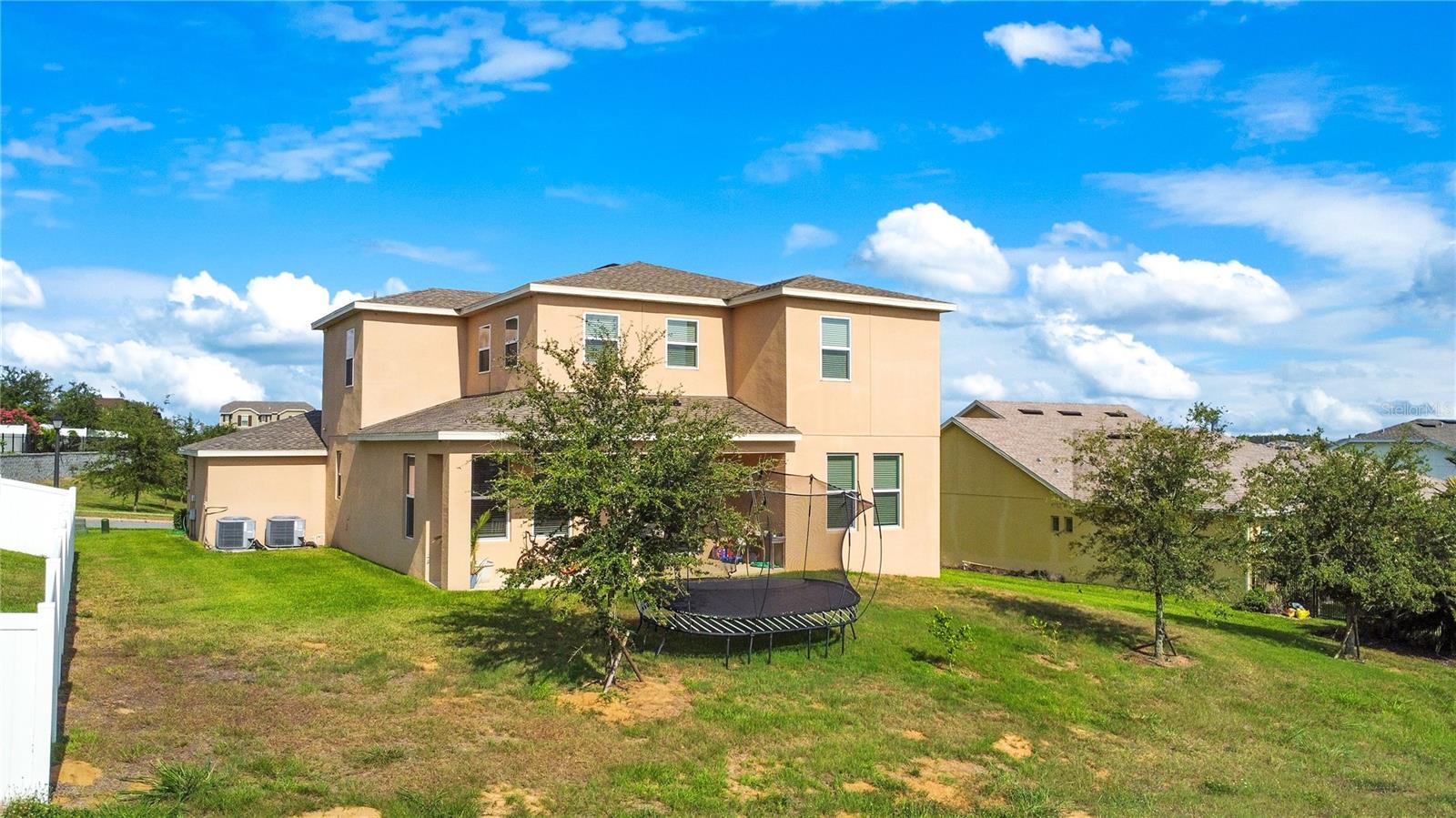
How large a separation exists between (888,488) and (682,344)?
515cm

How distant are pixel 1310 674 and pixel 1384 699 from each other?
3.54ft

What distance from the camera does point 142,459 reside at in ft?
103

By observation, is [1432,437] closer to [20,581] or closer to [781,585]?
[781,585]

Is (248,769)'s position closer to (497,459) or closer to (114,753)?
(114,753)

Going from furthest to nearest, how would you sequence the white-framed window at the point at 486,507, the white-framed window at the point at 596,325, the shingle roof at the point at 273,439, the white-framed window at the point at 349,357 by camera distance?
the shingle roof at the point at 273,439 < the white-framed window at the point at 349,357 < the white-framed window at the point at 596,325 < the white-framed window at the point at 486,507

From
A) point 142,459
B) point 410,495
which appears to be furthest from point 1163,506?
point 142,459

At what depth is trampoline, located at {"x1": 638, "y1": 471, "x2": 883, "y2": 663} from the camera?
11586 mm

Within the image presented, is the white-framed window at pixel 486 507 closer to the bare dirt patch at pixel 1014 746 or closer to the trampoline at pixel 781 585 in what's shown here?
the trampoline at pixel 781 585

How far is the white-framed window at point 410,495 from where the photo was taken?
17.5 meters

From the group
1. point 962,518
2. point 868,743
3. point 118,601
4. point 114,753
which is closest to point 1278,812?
point 868,743

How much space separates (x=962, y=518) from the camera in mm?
32031

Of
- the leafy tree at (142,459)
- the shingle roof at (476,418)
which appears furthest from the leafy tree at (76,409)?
the shingle roof at (476,418)

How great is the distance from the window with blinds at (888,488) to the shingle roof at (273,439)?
13.3 m

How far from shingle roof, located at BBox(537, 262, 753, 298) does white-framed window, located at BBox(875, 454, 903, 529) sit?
4674mm
